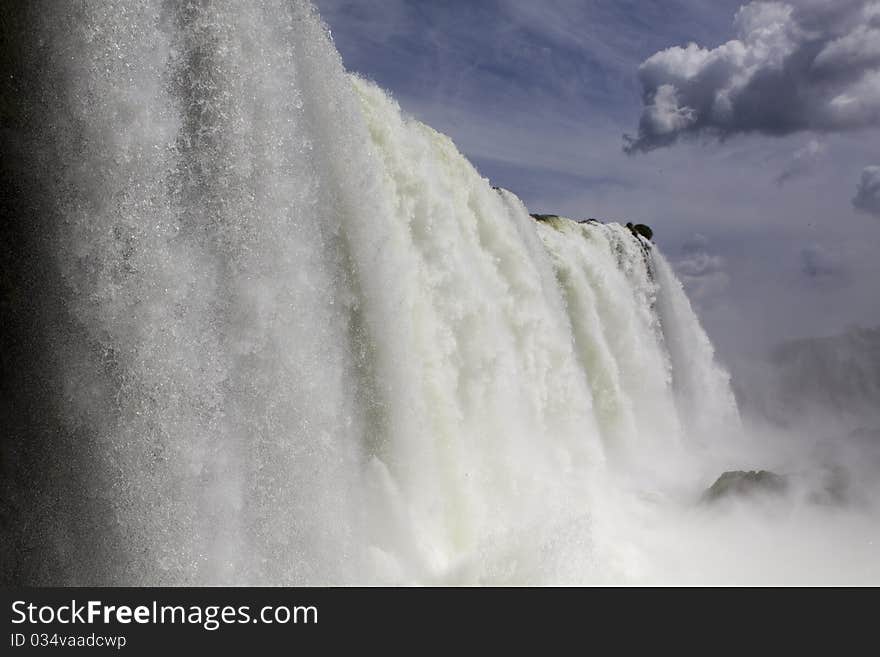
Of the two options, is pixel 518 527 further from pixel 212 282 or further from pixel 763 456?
pixel 763 456

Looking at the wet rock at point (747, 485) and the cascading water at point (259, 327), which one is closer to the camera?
the cascading water at point (259, 327)

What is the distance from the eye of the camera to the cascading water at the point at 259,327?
15.9 feet

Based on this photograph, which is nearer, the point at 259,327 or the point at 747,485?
the point at 259,327

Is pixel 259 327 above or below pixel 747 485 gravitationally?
below

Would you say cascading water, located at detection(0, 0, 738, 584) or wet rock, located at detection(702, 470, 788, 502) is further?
wet rock, located at detection(702, 470, 788, 502)

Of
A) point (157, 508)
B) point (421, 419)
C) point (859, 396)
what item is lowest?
point (157, 508)

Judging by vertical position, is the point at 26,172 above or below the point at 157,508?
above

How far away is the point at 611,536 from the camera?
946 centimetres

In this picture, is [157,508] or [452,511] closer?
[157,508]

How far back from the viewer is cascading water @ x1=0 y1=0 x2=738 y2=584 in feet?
15.9

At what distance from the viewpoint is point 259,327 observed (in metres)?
5.57

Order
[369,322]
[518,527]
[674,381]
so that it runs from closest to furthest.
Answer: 1. [369,322]
2. [518,527]
3. [674,381]

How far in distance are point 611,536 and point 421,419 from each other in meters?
3.38

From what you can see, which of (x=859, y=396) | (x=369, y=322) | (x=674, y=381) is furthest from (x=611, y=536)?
(x=859, y=396)
